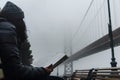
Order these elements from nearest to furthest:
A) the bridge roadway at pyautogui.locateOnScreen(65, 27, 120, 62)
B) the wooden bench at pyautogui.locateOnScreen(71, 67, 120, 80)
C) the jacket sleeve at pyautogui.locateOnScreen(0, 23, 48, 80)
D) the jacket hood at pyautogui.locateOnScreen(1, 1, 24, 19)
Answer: the jacket sleeve at pyautogui.locateOnScreen(0, 23, 48, 80), the jacket hood at pyautogui.locateOnScreen(1, 1, 24, 19), the wooden bench at pyautogui.locateOnScreen(71, 67, 120, 80), the bridge roadway at pyautogui.locateOnScreen(65, 27, 120, 62)

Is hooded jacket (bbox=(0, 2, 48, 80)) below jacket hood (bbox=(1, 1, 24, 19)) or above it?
below

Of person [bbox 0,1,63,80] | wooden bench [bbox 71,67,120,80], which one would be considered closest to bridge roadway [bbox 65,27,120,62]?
wooden bench [bbox 71,67,120,80]

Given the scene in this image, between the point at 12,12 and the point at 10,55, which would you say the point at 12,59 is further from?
the point at 12,12

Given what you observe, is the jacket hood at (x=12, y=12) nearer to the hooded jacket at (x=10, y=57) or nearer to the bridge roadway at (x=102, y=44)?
the hooded jacket at (x=10, y=57)

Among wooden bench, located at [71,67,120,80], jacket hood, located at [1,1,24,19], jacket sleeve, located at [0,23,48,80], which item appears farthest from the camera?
wooden bench, located at [71,67,120,80]

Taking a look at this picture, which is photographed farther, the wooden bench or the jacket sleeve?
the wooden bench

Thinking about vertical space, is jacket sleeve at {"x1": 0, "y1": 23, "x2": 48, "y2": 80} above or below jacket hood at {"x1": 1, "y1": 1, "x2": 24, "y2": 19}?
below

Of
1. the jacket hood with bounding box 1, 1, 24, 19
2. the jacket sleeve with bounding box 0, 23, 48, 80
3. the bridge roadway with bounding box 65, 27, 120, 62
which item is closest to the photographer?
the jacket sleeve with bounding box 0, 23, 48, 80

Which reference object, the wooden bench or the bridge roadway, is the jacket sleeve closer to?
the wooden bench

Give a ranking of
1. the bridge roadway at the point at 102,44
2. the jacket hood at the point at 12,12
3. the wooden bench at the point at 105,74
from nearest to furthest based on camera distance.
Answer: the jacket hood at the point at 12,12 → the wooden bench at the point at 105,74 → the bridge roadway at the point at 102,44

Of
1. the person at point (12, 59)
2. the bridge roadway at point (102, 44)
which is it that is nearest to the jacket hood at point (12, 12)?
the person at point (12, 59)

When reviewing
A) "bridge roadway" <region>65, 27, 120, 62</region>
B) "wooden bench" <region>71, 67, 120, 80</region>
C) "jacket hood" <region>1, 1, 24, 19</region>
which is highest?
"bridge roadway" <region>65, 27, 120, 62</region>

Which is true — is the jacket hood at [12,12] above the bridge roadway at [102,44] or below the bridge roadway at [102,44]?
below

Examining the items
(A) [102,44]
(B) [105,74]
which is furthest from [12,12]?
(A) [102,44]
